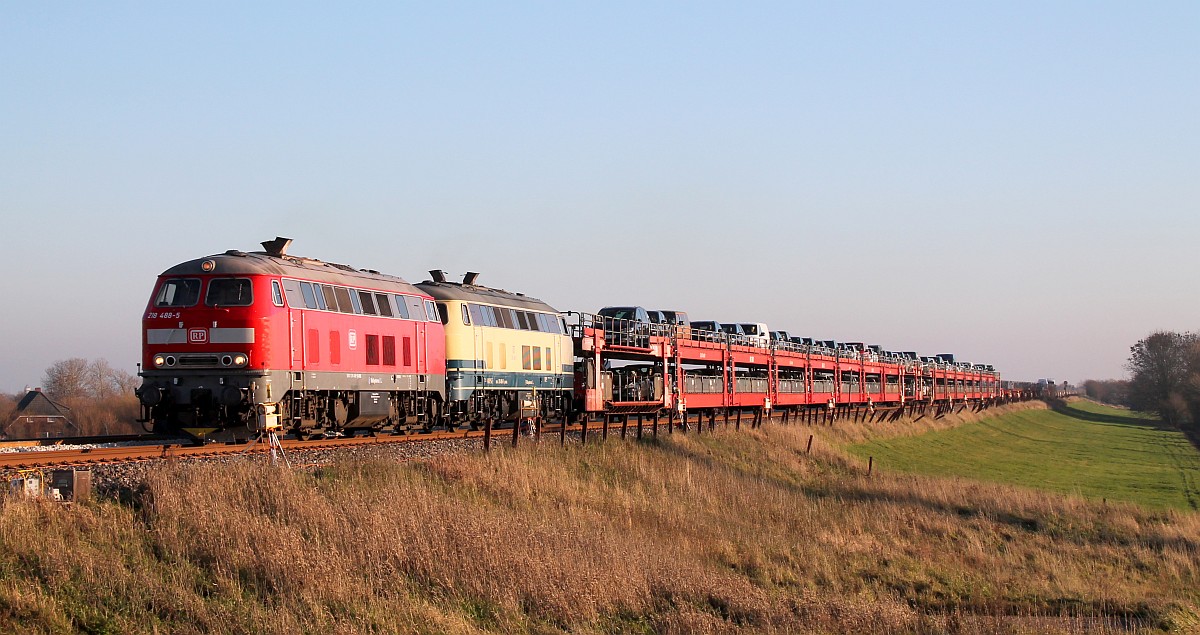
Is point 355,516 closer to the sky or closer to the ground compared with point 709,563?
closer to the sky

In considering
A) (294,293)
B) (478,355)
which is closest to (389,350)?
(294,293)

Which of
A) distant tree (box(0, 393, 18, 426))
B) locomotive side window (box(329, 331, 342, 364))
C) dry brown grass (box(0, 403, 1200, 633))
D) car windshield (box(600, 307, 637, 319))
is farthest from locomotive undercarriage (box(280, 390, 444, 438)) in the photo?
distant tree (box(0, 393, 18, 426))

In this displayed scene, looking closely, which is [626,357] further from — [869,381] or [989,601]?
[869,381]

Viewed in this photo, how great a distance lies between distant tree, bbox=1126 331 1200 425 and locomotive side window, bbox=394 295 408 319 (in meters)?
113

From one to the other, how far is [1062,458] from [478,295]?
54.8 meters

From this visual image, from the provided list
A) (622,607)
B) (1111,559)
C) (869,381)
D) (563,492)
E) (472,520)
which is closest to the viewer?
(622,607)

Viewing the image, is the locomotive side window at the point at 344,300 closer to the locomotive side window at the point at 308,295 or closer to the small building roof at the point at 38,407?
the locomotive side window at the point at 308,295

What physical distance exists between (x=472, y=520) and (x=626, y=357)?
85.6ft

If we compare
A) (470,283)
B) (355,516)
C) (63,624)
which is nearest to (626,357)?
(470,283)

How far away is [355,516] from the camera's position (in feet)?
55.9

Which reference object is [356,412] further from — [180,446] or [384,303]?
[180,446]

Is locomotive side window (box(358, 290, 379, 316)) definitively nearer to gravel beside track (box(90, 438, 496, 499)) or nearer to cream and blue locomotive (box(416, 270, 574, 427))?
gravel beside track (box(90, 438, 496, 499))

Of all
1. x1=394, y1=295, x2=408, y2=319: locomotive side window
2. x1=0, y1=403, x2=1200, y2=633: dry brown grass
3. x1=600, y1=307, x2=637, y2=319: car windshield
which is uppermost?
x1=600, y1=307, x2=637, y2=319: car windshield

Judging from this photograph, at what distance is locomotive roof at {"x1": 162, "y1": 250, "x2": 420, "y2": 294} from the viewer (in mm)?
22969
